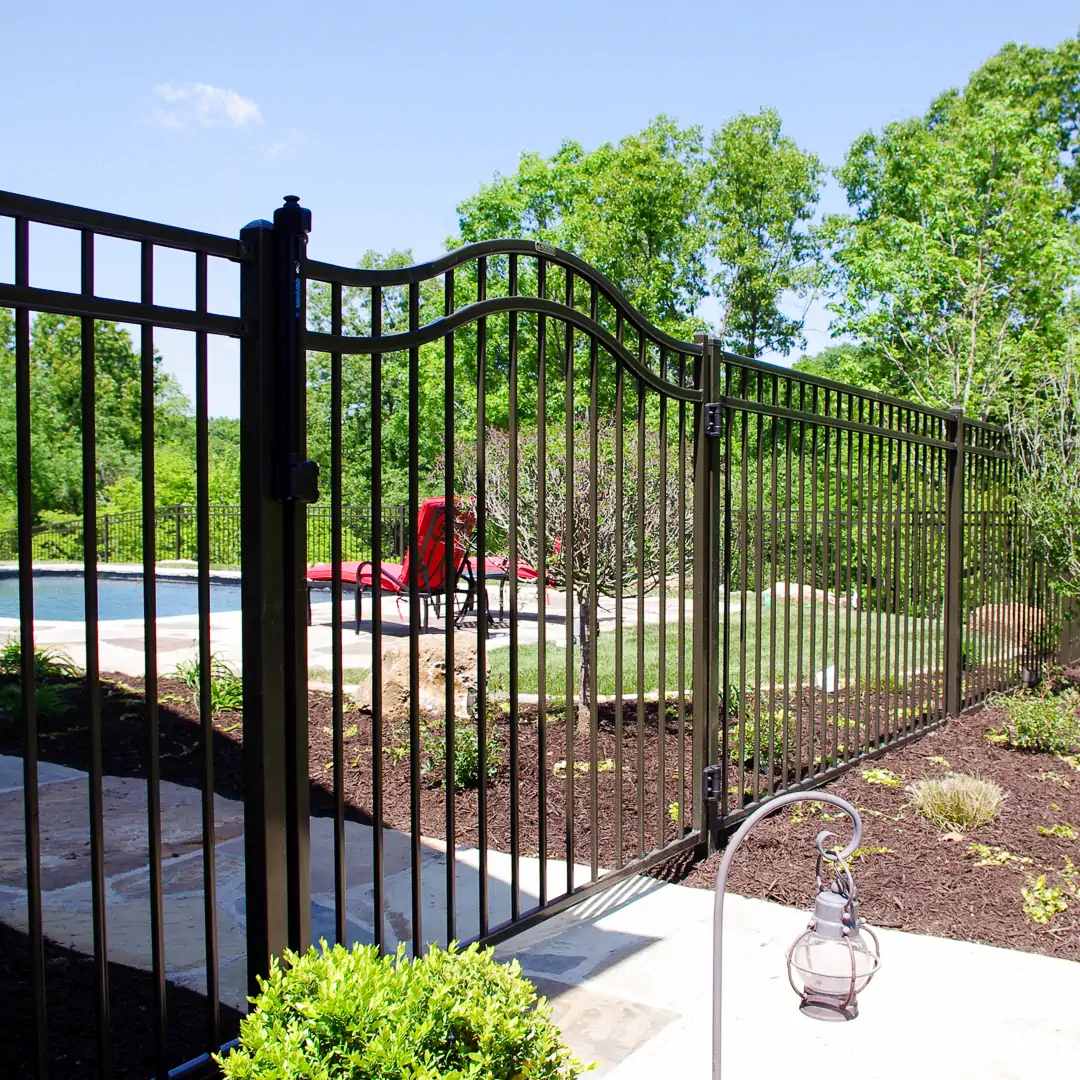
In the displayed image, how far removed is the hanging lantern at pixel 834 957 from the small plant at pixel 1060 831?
12.0ft

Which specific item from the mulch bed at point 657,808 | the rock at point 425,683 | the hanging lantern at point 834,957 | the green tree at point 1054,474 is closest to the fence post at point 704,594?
the mulch bed at point 657,808

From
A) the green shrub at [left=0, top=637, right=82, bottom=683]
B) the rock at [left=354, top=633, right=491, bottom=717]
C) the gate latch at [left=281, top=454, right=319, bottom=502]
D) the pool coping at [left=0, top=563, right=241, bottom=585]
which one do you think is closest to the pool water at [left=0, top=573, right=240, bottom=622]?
the pool coping at [left=0, top=563, right=241, bottom=585]

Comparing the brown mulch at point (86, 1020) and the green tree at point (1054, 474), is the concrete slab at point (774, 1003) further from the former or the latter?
the green tree at point (1054, 474)

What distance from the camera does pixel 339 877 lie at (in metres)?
2.54

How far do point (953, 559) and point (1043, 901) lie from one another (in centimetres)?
368

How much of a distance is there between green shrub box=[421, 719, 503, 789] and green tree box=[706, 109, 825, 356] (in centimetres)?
2190

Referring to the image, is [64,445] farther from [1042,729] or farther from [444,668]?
[1042,729]

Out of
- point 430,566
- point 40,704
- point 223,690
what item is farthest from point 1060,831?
point 40,704

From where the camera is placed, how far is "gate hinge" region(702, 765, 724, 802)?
446 centimetres

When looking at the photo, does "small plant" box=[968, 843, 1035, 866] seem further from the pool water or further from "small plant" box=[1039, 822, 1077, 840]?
the pool water

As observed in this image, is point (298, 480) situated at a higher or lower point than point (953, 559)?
higher

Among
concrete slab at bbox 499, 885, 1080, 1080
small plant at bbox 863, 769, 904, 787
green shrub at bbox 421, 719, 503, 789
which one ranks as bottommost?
concrete slab at bbox 499, 885, 1080, 1080

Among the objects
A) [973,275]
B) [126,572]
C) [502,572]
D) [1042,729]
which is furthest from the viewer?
[126,572]

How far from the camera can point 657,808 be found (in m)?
4.12
